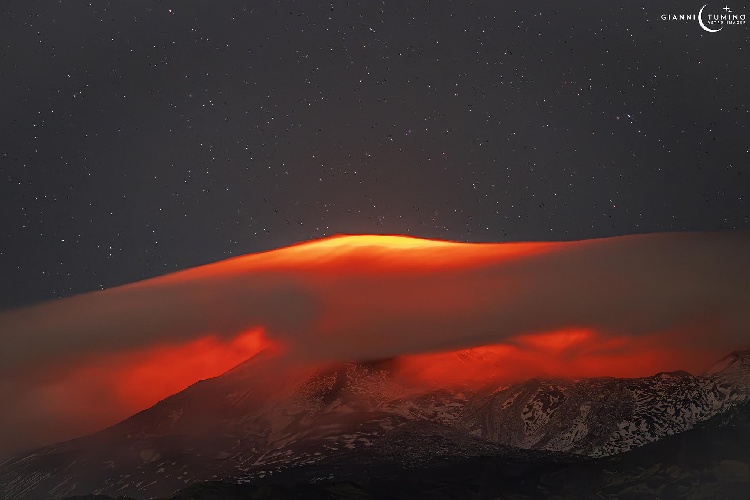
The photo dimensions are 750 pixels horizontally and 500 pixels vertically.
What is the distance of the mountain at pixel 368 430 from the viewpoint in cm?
4850

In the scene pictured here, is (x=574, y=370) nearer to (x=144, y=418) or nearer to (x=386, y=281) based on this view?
(x=144, y=418)

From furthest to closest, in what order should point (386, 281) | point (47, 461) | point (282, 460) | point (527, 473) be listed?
1. point (47, 461)
2. point (282, 460)
3. point (527, 473)
4. point (386, 281)

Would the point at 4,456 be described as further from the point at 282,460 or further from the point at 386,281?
the point at 386,281

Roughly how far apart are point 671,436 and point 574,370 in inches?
305

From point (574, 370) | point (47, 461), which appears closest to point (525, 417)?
point (574, 370)

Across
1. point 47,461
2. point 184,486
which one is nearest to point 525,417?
point 184,486

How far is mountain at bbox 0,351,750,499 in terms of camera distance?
4850 centimetres

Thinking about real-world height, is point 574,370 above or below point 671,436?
above

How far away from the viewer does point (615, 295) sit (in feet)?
74.4

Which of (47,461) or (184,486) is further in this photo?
(47,461)

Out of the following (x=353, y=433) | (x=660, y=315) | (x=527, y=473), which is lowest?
(x=527, y=473)

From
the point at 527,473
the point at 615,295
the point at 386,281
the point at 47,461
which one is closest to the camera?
the point at 386,281

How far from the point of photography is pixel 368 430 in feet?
183

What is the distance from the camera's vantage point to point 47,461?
57062mm
